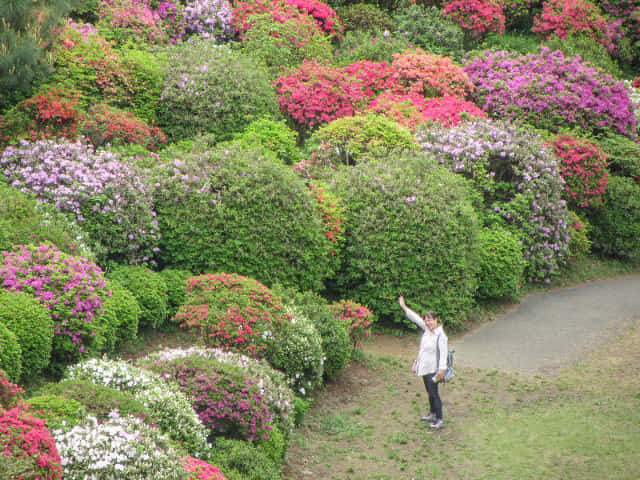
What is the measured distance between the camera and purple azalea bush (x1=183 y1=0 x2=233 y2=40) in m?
20.9

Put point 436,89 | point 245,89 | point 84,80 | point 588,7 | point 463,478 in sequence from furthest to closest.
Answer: point 588,7 < point 436,89 < point 245,89 < point 84,80 < point 463,478

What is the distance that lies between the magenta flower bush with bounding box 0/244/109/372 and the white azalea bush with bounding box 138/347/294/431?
72 cm

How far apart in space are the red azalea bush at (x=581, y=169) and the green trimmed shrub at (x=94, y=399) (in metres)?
14.1

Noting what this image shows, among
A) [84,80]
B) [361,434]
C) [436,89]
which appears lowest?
[361,434]

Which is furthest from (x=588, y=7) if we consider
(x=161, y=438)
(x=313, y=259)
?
(x=161, y=438)

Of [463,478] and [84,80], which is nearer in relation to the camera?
[463,478]

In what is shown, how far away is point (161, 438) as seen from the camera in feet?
21.6

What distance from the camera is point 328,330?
1135 cm

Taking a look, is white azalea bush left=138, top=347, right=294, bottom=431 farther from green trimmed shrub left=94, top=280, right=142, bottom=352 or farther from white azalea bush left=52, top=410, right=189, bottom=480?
white azalea bush left=52, top=410, right=189, bottom=480

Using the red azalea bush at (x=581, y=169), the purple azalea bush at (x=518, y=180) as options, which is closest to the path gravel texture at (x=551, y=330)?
the purple azalea bush at (x=518, y=180)

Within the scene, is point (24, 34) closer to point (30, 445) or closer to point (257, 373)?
point (257, 373)

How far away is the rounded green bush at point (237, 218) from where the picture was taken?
484 inches

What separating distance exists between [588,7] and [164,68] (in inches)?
673

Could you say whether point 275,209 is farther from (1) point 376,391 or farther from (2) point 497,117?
(2) point 497,117
